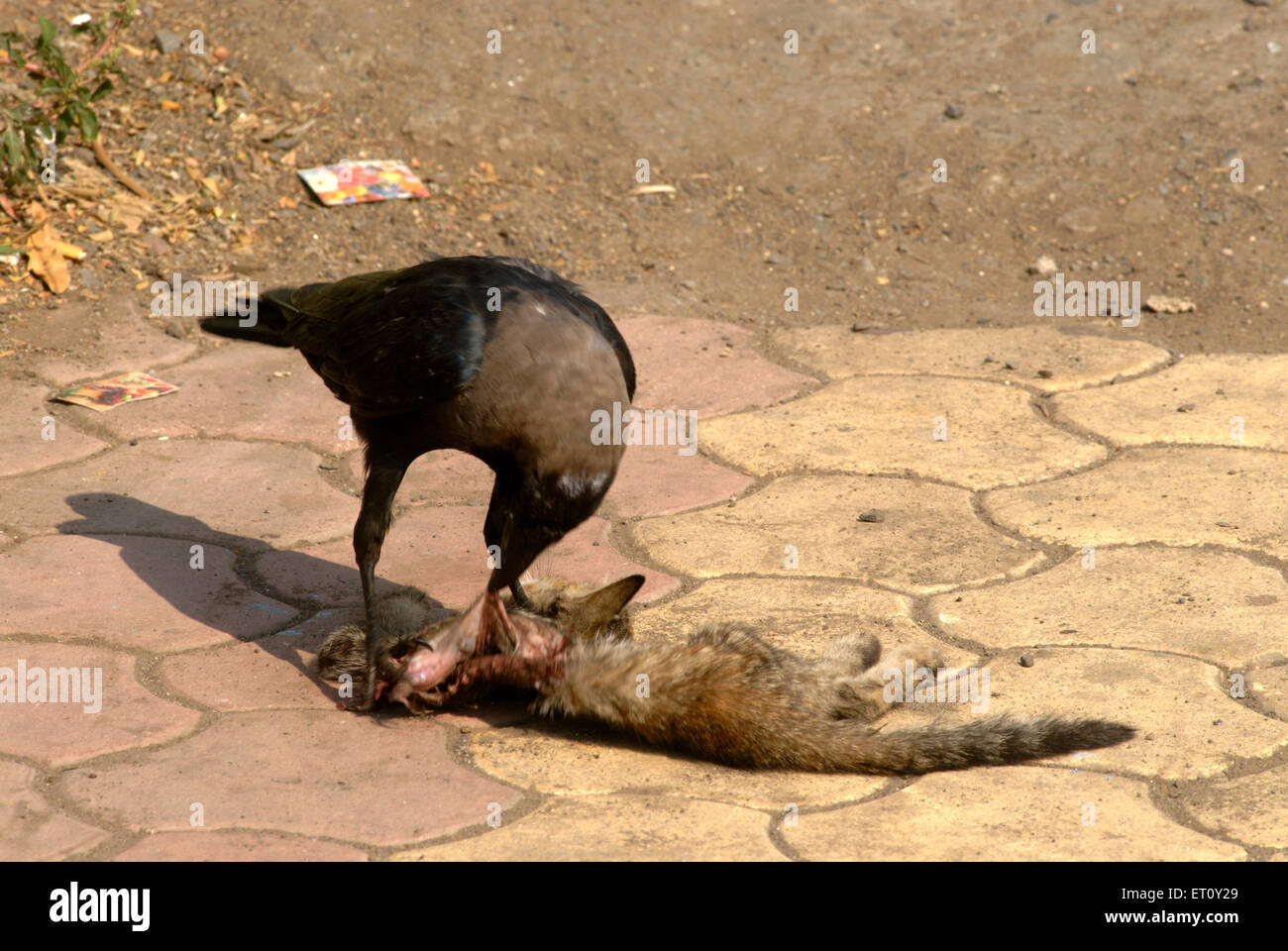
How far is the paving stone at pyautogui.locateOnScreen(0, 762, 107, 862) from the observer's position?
2.88 m

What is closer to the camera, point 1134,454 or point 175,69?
point 1134,454

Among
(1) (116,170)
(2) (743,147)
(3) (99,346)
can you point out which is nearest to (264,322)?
(3) (99,346)

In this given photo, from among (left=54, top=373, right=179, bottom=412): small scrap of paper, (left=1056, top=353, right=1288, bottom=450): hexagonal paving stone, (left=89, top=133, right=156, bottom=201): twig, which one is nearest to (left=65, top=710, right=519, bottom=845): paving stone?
(left=54, top=373, right=179, bottom=412): small scrap of paper

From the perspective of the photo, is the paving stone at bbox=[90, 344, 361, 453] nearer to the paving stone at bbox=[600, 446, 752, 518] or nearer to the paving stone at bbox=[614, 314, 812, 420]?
the paving stone at bbox=[600, 446, 752, 518]

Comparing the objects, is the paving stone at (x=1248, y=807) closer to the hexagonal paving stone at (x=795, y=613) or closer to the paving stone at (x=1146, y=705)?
the paving stone at (x=1146, y=705)

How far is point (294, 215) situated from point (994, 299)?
3.49 metres

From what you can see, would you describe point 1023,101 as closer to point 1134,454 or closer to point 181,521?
point 1134,454

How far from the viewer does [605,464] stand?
3.48 meters

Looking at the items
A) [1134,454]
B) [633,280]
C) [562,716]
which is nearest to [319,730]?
[562,716]

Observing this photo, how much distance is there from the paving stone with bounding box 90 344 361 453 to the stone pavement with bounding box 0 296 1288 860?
2 centimetres

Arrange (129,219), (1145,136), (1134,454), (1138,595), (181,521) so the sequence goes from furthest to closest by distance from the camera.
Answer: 1. (1145,136)
2. (129,219)
3. (1134,454)
4. (181,521)
5. (1138,595)

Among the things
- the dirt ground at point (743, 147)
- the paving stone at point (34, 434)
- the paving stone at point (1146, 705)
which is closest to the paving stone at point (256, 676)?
the paving stone at point (34, 434)

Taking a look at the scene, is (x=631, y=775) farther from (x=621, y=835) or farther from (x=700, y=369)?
(x=700, y=369)

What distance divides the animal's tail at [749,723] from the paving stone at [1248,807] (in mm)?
262
